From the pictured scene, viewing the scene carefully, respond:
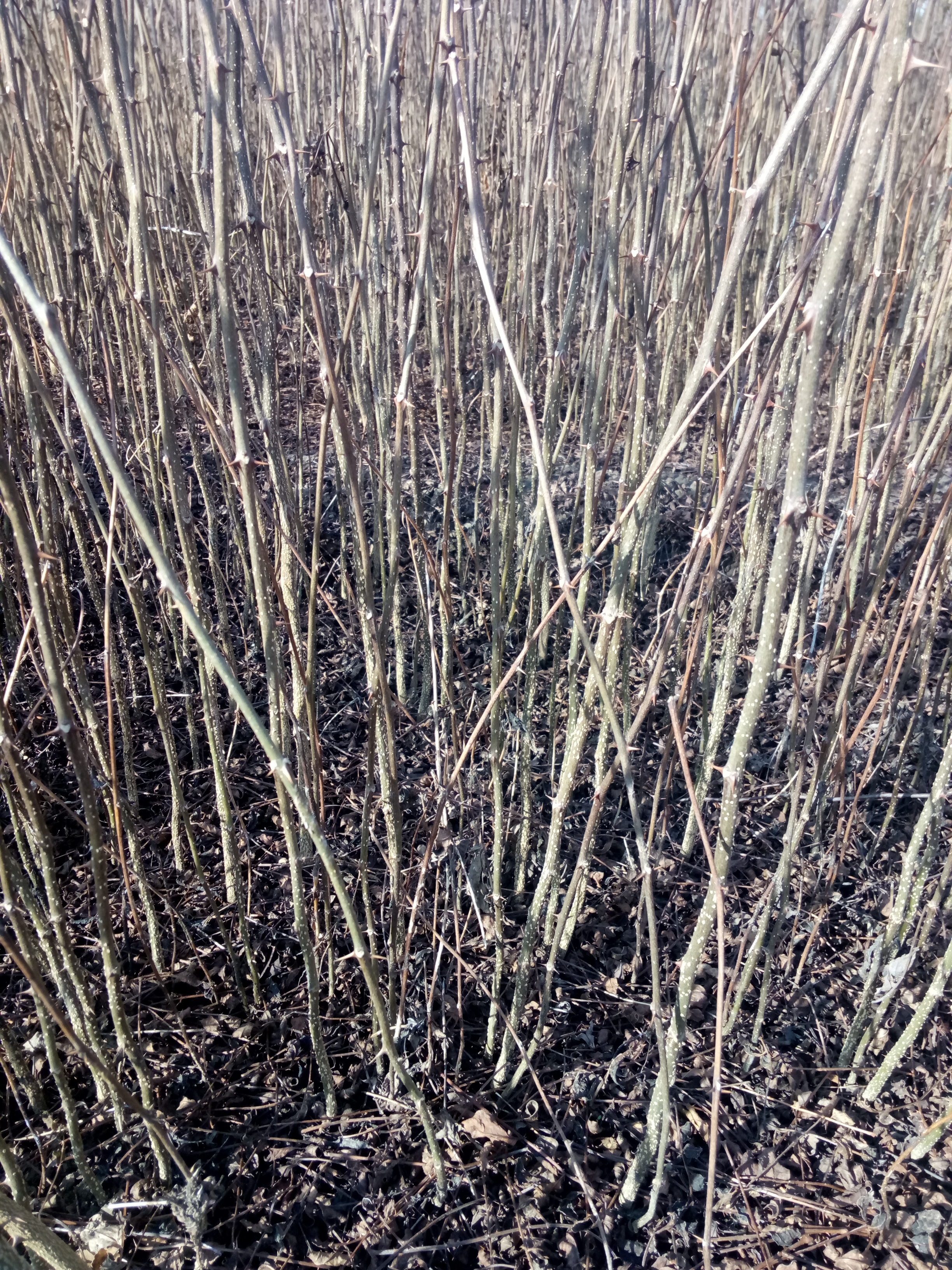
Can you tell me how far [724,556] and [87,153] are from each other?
194cm

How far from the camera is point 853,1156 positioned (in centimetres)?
105

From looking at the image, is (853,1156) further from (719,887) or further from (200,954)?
(200,954)

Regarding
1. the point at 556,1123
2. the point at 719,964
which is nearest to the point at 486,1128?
the point at 556,1123

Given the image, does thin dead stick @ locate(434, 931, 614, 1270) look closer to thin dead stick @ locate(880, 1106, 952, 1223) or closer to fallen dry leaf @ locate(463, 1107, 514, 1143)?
fallen dry leaf @ locate(463, 1107, 514, 1143)

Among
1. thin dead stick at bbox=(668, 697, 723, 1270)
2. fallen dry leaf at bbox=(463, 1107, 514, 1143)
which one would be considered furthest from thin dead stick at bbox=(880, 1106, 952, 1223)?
fallen dry leaf at bbox=(463, 1107, 514, 1143)

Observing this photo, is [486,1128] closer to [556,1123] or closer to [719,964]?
[556,1123]

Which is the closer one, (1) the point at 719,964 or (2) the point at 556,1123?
(1) the point at 719,964

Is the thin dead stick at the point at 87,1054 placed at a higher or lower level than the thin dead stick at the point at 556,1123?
higher

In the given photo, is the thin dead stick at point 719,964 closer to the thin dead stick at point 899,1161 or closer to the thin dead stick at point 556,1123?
the thin dead stick at point 556,1123

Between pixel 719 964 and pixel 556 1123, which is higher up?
pixel 719 964

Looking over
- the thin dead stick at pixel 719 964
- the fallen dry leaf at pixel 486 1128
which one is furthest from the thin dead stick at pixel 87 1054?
the thin dead stick at pixel 719 964

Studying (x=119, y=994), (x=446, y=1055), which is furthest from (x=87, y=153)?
(x=446, y=1055)

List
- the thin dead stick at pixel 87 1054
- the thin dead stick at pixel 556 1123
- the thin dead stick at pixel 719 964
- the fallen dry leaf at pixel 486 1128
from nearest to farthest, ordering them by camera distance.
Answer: the thin dead stick at pixel 87 1054 < the thin dead stick at pixel 719 964 < the thin dead stick at pixel 556 1123 < the fallen dry leaf at pixel 486 1128

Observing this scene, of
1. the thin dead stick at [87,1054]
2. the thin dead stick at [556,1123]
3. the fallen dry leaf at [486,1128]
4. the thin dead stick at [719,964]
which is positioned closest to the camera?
the thin dead stick at [87,1054]
